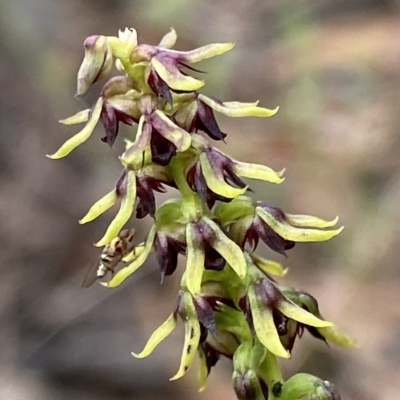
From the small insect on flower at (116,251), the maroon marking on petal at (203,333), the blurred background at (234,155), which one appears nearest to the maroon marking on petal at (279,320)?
the maroon marking on petal at (203,333)

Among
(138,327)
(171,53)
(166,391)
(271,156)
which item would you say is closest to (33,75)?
(271,156)

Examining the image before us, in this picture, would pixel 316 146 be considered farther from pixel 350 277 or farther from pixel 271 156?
pixel 350 277

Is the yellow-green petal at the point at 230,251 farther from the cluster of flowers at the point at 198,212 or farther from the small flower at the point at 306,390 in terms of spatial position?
the small flower at the point at 306,390

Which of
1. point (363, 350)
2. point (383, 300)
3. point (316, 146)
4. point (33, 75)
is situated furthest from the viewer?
point (33, 75)

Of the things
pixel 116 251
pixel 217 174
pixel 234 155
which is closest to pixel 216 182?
pixel 217 174

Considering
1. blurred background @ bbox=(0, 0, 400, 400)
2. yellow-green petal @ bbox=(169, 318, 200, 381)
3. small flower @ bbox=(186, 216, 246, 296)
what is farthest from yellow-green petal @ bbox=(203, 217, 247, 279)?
blurred background @ bbox=(0, 0, 400, 400)

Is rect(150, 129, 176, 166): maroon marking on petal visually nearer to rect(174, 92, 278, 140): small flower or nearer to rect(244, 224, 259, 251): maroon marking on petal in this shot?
rect(174, 92, 278, 140): small flower
